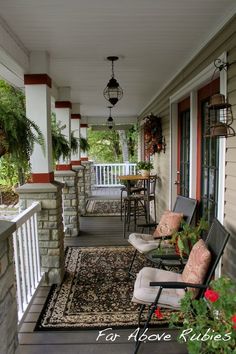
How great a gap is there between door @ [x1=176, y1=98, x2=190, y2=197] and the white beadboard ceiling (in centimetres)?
57

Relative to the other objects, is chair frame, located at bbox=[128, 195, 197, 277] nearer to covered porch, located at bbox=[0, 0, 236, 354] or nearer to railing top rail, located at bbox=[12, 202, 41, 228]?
covered porch, located at bbox=[0, 0, 236, 354]

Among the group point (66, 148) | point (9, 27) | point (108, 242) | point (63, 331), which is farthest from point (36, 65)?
point (108, 242)

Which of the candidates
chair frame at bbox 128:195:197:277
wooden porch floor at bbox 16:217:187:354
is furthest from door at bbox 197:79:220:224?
wooden porch floor at bbox 16:217:187:354

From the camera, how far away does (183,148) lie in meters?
4.50

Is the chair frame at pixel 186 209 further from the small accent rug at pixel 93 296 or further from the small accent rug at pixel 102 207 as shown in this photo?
the small accent rug at pixel 102 207

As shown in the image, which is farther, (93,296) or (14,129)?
(93,296)

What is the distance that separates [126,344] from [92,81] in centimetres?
367

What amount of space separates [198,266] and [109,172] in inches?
380

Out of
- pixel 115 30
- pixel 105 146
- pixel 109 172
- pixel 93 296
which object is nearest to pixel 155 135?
pixel 115 30

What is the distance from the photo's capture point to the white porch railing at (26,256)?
2.59 meters

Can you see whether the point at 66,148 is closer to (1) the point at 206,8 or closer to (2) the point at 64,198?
(2) the point at 64,198

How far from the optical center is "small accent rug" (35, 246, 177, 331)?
266 cm

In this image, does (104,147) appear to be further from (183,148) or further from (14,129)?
(14,129)

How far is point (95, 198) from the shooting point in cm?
940
